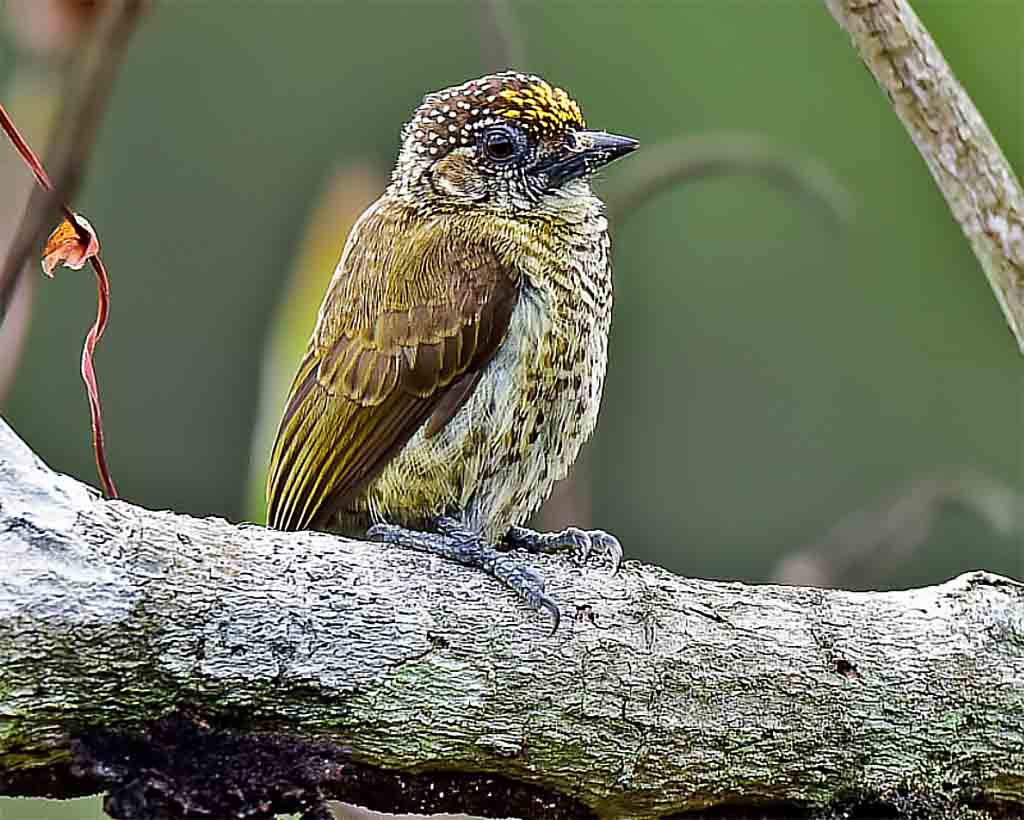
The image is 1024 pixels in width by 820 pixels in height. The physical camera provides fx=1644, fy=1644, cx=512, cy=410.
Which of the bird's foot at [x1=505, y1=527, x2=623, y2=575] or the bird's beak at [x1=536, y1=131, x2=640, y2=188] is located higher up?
the bird's beak at [x1=536, y1=131, x2=640, y2=188]

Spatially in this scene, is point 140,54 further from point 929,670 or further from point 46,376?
point 929,670

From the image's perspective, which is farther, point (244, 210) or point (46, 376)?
point (244, 210)

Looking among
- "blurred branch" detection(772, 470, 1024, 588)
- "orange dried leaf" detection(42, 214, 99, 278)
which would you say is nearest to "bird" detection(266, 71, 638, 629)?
"orange dried leaf" detection(42, 214, 99, 278)

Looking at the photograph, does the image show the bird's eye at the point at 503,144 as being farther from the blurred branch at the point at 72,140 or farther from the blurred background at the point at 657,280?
the blurred background at the point at 657,280

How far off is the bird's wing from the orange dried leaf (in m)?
0.64

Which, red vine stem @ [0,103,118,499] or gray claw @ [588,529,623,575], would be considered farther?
gray claw @ [588,529,623,575]

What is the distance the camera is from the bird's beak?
8.18 ft

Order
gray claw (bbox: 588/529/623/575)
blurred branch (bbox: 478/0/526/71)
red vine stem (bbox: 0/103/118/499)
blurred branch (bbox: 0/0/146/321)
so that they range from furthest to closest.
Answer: blurred branch (bbox: 478/0/526/71)
gray claw (bbox: 588/529/623/575)
red vine stem (bbox: 0/103/118/499)
blurred branch (bbox: 0/0/146/321)

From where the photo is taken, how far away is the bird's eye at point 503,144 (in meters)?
2.54

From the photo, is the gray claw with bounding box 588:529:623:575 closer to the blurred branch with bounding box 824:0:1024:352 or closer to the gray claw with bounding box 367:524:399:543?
the gray claw with bounding box 367:524:399:543

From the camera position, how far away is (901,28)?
2148 mm

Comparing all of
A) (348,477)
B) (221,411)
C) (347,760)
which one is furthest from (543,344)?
(221,411)

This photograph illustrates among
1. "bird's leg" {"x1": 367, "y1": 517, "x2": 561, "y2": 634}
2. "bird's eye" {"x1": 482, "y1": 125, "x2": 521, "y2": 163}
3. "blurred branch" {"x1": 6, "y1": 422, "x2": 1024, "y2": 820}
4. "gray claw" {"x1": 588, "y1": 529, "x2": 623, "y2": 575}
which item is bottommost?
"blurred branch" {"x1": 6, "y1": 422, "x2": 1024, "y2": 820}

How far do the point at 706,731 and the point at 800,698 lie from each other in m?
0.13
